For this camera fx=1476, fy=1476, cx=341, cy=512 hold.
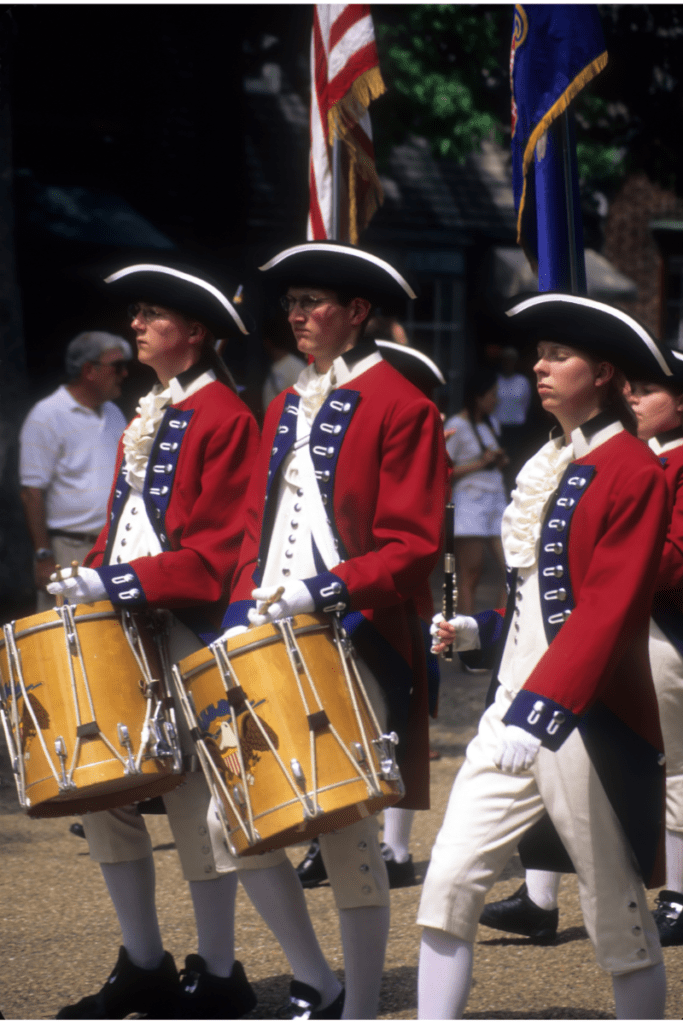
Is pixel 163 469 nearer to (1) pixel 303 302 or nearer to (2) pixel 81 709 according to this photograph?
(1) pixel 303 302

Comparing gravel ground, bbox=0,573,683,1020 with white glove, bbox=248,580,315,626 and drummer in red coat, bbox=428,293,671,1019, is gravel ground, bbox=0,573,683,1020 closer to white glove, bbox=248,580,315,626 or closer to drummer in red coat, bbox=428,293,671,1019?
drummer in red coat, bbox=428,293,671,1019

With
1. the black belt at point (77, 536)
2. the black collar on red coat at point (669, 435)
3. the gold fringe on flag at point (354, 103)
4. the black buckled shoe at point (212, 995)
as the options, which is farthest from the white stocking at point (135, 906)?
the gold fringe on flag at point (354, 103)

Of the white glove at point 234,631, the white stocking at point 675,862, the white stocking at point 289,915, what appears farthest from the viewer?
the white stocking at point 675,862

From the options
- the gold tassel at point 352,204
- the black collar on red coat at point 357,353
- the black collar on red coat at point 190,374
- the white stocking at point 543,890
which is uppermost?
the gold tassel at point 352,204

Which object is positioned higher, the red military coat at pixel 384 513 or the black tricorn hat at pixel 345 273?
the black tricorn hat at pixel 345 273

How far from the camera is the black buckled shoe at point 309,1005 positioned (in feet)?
13.5

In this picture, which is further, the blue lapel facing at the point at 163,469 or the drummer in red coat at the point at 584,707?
the blue lapel facing at the point at 163,469

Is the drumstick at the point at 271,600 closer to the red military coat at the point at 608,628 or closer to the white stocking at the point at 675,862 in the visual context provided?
the red military coat at the point at 608,628

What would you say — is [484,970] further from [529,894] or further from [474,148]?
[474,148]

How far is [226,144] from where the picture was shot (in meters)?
14.9

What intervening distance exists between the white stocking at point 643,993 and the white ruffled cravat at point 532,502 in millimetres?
991

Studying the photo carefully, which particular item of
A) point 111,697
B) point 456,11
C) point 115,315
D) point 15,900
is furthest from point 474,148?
point 111,697

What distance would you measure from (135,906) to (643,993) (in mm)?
1639

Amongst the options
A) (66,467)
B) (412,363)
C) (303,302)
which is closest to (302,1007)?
(303,302)
